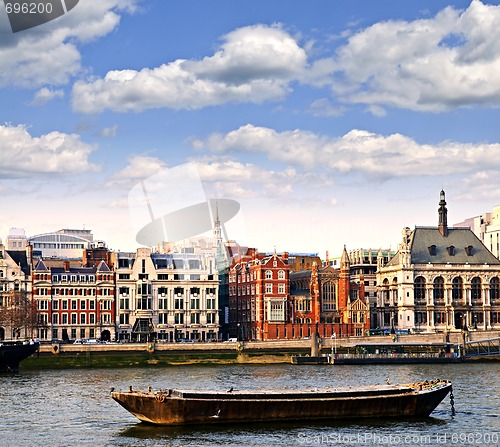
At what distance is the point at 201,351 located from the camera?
156m

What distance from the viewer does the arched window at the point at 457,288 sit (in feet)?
649

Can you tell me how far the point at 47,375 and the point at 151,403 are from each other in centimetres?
5897

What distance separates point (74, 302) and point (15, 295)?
1055 cm

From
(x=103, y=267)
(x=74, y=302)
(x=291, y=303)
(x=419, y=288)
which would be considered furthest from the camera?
(x=419, y=288)

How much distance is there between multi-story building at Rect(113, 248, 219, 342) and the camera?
177000mm

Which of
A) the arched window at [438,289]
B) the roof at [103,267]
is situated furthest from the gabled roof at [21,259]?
the arched window at [438,289]

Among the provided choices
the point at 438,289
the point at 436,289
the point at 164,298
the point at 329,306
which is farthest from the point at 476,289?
the point at 164,298

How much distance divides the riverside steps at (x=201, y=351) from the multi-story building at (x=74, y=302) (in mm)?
21170

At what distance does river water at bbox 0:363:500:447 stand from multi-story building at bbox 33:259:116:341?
56.1 m

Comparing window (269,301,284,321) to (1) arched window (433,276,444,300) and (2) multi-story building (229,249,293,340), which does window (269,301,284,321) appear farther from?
(1) arched window (433,276,444,300)

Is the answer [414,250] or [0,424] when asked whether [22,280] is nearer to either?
[414,250]

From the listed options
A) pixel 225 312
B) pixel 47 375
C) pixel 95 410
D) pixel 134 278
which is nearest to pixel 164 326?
pixel 134 278

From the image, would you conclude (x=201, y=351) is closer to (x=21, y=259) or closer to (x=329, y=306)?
(x=329, y=306)

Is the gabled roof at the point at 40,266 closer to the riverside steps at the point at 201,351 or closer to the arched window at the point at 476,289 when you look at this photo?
the riverside steps at the point at 201,351
